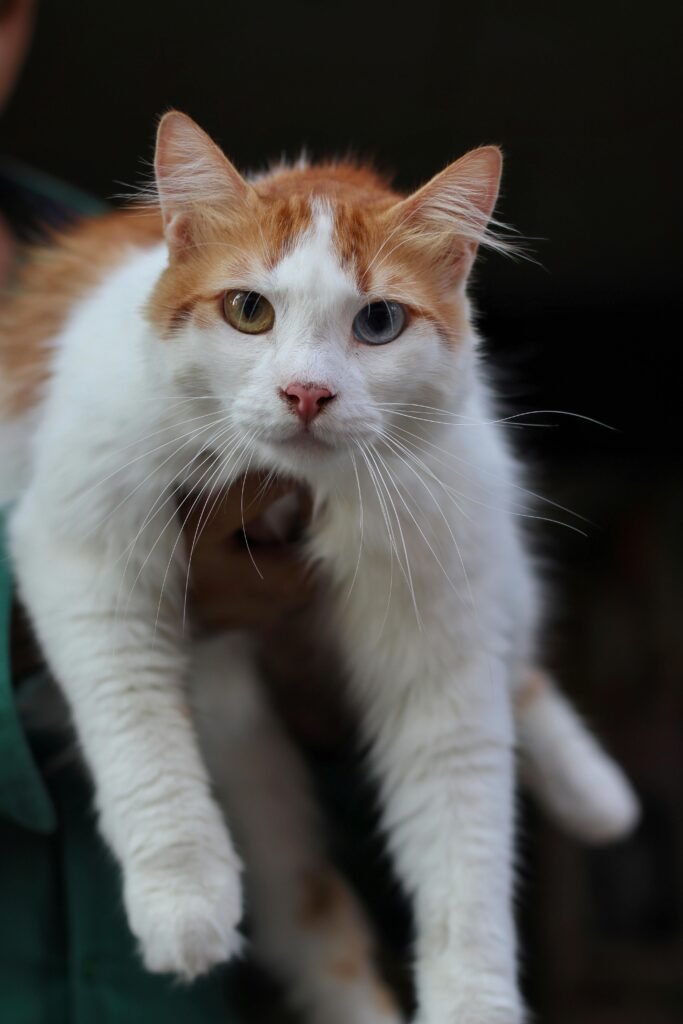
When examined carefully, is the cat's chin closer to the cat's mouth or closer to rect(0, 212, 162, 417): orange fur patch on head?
the cat's mouth

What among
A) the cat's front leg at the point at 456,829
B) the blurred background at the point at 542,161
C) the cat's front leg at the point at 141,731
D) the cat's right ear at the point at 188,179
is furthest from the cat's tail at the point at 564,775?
the cat's right ear at the point at 188,179

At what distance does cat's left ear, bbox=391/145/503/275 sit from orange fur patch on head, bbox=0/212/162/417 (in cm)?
35

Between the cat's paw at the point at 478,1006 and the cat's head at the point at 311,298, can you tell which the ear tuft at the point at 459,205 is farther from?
the cat's paw at the point at 478,1006

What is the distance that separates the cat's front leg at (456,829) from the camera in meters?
0.99

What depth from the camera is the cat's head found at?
0.85m

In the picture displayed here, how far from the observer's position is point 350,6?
6.13 ft

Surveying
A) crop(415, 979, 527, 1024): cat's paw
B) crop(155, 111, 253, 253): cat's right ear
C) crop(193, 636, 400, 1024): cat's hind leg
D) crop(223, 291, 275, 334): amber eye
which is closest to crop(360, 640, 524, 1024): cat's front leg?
crop(415, 979, 527, 1024): cat's paw

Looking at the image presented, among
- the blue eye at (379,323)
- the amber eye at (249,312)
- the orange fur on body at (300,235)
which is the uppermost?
the orange fur on body at (300,235)

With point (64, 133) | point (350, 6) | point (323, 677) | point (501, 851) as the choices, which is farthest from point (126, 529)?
point (350, 6)

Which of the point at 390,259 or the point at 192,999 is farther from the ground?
the point at 390,259

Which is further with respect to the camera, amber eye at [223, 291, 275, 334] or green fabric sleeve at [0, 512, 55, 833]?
green fabric sleeve at [0, 512, 55, 833]

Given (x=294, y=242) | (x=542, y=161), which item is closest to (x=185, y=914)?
(x=294, y=242)

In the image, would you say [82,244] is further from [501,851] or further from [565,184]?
[565,184]

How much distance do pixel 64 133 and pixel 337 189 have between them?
3.53ft
